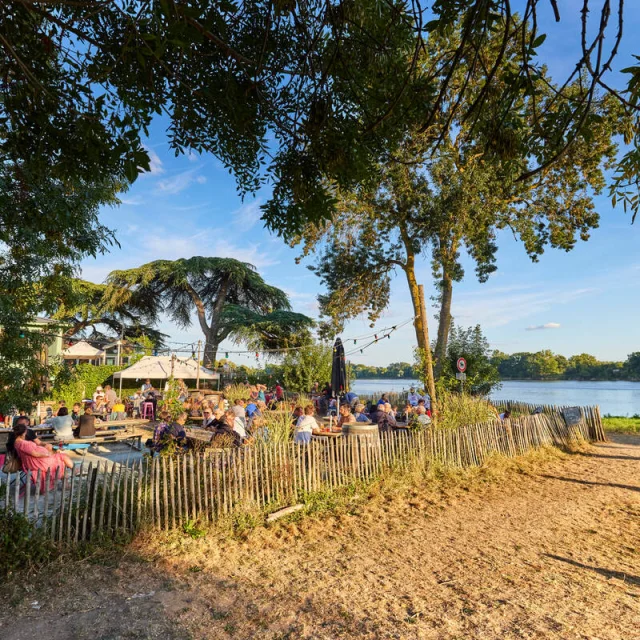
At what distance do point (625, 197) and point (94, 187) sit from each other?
547cm

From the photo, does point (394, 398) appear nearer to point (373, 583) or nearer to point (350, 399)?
point (350, 399)

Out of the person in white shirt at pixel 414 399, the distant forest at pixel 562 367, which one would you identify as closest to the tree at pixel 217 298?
the person in white shirt at pixel 414 399

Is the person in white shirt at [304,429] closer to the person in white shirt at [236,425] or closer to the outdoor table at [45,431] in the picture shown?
the person in white shirt at [236,425]

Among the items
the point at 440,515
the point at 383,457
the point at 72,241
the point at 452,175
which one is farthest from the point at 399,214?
the point at 72,241

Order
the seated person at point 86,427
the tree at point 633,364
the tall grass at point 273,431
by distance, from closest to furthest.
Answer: the tall grass at point 273,431 < the seated person at point 86,427 < the tree at point 633,364

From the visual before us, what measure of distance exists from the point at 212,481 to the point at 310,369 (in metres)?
15.5

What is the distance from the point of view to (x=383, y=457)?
8164 mm

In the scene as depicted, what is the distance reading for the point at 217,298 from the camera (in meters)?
34.6

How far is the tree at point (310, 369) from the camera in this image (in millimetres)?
21594

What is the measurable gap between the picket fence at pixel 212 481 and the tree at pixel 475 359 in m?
9.81

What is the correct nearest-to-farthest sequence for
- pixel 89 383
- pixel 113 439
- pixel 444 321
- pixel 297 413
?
pixel 113 439, pixel 297 413, pixel 444 321, pixel 89 383

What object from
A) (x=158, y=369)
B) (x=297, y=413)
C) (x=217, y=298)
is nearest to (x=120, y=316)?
(x=217, y=298)

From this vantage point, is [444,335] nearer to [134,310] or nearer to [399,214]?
[399,214]

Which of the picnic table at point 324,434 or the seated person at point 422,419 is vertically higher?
the seated person at point 422,419
